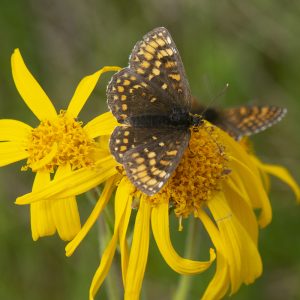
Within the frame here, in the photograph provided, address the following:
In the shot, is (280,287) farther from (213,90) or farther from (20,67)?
(20,67)

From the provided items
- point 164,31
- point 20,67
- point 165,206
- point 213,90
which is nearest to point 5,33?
point 213,90

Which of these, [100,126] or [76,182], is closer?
[76,182]

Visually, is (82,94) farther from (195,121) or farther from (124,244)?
(124,244)

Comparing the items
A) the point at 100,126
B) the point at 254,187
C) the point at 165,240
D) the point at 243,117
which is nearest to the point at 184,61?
the point at 243,117

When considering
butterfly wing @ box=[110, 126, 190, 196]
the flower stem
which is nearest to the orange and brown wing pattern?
butterfly wing @ box=[110, 126, 190, 196]

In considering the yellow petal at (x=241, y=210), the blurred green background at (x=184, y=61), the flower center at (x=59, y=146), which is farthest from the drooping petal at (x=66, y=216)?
the blurred green background at (x=184, y=61)

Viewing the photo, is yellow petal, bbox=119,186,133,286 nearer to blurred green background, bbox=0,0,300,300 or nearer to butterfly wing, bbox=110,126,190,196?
butterfly wing, bbox=110,126,190,196
